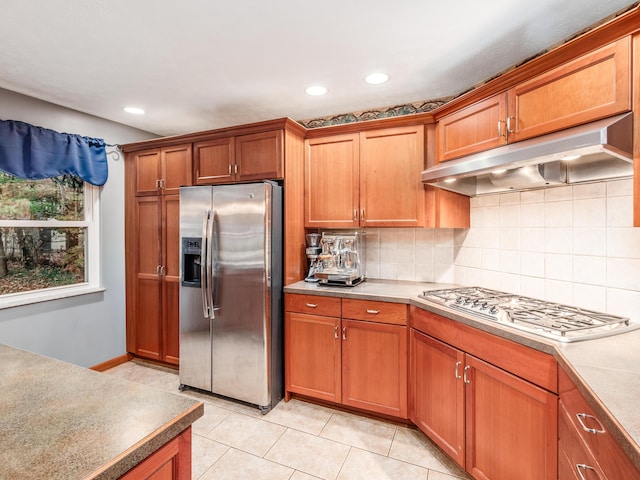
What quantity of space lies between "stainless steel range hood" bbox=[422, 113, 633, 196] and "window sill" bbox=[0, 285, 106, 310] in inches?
121

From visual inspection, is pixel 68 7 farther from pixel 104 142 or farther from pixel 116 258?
pixel 116 258

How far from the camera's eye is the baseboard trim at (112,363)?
3.06 m

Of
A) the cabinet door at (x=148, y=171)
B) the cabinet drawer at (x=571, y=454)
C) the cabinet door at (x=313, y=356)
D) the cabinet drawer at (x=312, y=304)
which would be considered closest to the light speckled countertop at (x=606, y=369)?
the cabinet drawer at (x=571, y=454)

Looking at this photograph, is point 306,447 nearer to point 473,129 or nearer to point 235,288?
point 235,288

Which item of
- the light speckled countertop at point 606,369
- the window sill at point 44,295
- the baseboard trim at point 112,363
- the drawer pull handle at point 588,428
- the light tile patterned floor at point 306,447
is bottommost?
the light tile patterned floor at point 306,447

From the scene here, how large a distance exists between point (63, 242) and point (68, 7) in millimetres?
2040

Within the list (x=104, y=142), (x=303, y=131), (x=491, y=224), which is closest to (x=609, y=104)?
(x=491, y=224)

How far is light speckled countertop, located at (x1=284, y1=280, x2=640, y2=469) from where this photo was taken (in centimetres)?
78

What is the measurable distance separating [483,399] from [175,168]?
294 centimetres

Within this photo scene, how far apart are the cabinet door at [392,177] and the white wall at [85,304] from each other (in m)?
2.45

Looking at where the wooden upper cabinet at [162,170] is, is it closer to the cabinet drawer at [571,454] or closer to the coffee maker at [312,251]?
the coffee maker at [312,251]

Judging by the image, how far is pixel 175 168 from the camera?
2994 mm

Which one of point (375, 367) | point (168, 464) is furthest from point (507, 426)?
point (168, 464)

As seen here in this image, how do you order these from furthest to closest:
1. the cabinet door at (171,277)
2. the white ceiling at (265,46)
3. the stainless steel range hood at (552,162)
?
the cabinet door at (171,277), the white ceiling at (265,46), the stainless steel range hood at (552,162)
